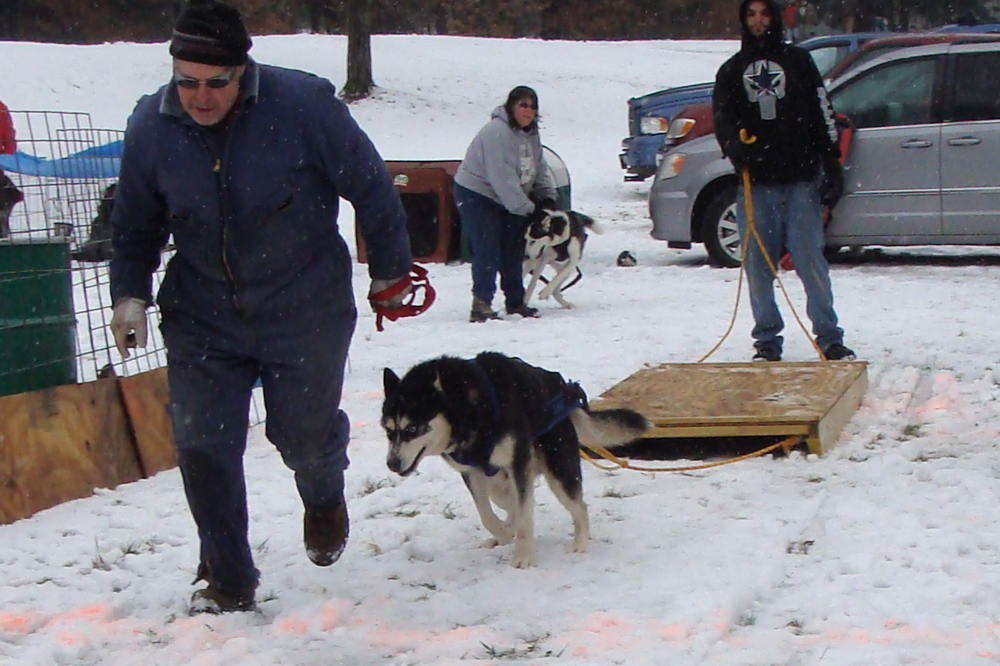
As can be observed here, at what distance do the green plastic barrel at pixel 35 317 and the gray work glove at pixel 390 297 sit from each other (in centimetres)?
218

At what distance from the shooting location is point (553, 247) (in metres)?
10.2

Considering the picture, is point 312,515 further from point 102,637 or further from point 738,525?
point 738,525

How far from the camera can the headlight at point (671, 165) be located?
11.6 meters

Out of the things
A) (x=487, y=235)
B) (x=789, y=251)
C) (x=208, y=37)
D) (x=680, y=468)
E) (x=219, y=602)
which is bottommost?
(x=680, y=468)

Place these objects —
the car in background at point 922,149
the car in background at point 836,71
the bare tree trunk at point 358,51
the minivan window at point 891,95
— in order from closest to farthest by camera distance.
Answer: the car in background at point 922,149
the minivan window at point 891,95
the car in background at point 836,71
the bare tree trunk at point 358,51

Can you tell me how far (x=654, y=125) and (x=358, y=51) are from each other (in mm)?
13976

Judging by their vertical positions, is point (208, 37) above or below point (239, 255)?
above

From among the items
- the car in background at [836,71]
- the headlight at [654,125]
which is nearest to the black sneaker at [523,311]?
the car in background at [836,71]

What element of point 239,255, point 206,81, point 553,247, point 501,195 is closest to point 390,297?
point 239,255

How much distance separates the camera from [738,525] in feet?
15.1

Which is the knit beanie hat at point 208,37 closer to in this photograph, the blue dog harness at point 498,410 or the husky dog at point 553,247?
the blue dog harness at point 498,410

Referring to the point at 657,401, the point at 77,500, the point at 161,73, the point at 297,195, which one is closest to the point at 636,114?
the point at 657,401

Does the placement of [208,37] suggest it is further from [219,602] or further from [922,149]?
[922,149]

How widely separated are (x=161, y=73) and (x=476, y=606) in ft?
93.7
